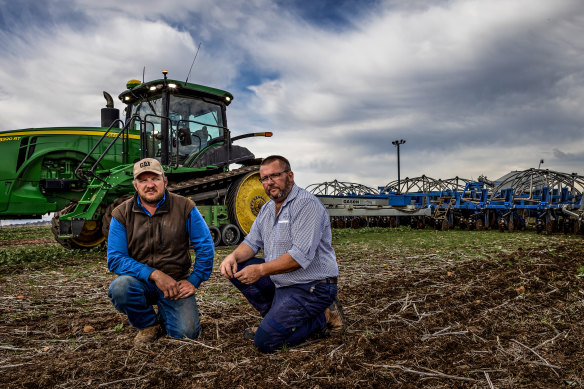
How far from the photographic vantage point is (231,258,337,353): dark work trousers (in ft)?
10.3

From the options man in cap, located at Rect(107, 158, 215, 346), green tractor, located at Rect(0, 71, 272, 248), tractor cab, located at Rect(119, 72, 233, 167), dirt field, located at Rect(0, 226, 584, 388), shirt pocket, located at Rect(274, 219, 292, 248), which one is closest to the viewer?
dirt field, located at Rect(0, 226, 584, 388)

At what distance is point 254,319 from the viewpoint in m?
4.04

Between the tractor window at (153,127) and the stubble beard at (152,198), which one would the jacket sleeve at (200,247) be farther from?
the tractor window at (153,127)

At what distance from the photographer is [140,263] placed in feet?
11.5

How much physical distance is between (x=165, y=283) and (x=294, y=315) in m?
0.98

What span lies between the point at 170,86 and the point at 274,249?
22.6 feet

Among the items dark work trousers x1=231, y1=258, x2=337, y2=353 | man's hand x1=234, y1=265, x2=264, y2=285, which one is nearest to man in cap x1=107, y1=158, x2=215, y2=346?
man's hand x1=234, y1=265, x2=264, y2=285

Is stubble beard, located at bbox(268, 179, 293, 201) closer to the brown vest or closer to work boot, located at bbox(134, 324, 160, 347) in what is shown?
the brown vest

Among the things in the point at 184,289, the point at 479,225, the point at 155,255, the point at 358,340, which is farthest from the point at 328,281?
the point at 479,225

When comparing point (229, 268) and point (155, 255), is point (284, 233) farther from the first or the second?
point (155, 255)

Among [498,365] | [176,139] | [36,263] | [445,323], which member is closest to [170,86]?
[176,139]

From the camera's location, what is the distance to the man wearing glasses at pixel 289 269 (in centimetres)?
316

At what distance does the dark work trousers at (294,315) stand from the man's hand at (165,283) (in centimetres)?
72

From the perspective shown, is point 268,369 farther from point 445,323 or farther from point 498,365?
point 445,323
